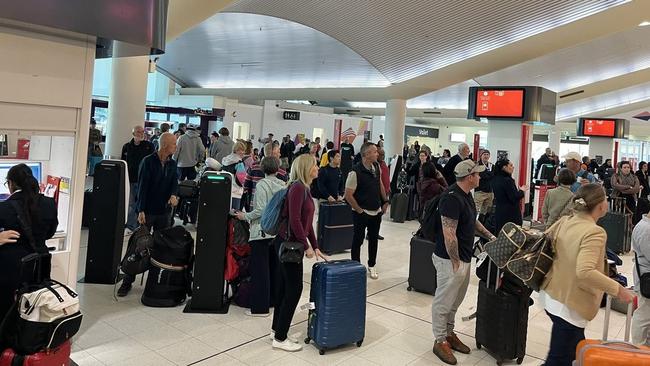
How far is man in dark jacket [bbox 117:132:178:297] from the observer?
4.71 metres

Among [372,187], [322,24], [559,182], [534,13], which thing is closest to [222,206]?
[372,187]

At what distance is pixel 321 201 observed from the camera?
7.29m

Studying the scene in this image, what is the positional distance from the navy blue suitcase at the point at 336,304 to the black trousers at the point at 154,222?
195 cm

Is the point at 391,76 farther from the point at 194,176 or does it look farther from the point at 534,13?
the point at 194,176

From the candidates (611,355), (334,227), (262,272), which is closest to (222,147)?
(334,227)

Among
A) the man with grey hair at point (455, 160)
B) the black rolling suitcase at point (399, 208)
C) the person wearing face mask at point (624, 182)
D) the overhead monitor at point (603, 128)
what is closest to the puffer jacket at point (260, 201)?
the man with grey hair at point (455, 160)

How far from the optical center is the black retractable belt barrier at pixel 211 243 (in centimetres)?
423

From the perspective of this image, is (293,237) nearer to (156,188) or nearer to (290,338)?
(290,338)

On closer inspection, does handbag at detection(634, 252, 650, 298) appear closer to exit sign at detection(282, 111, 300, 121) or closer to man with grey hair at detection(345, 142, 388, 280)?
man with grey hair at detection(345, 142, 388, 280)

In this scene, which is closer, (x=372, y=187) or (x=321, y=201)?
(x=372, y=187)

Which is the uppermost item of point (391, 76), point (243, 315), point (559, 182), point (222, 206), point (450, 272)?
point (391, 76)

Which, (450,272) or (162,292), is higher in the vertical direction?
(450,272)

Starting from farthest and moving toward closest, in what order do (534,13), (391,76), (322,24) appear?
(391,76), (322,24), (534,13)

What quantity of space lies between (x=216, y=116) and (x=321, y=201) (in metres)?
12.6
